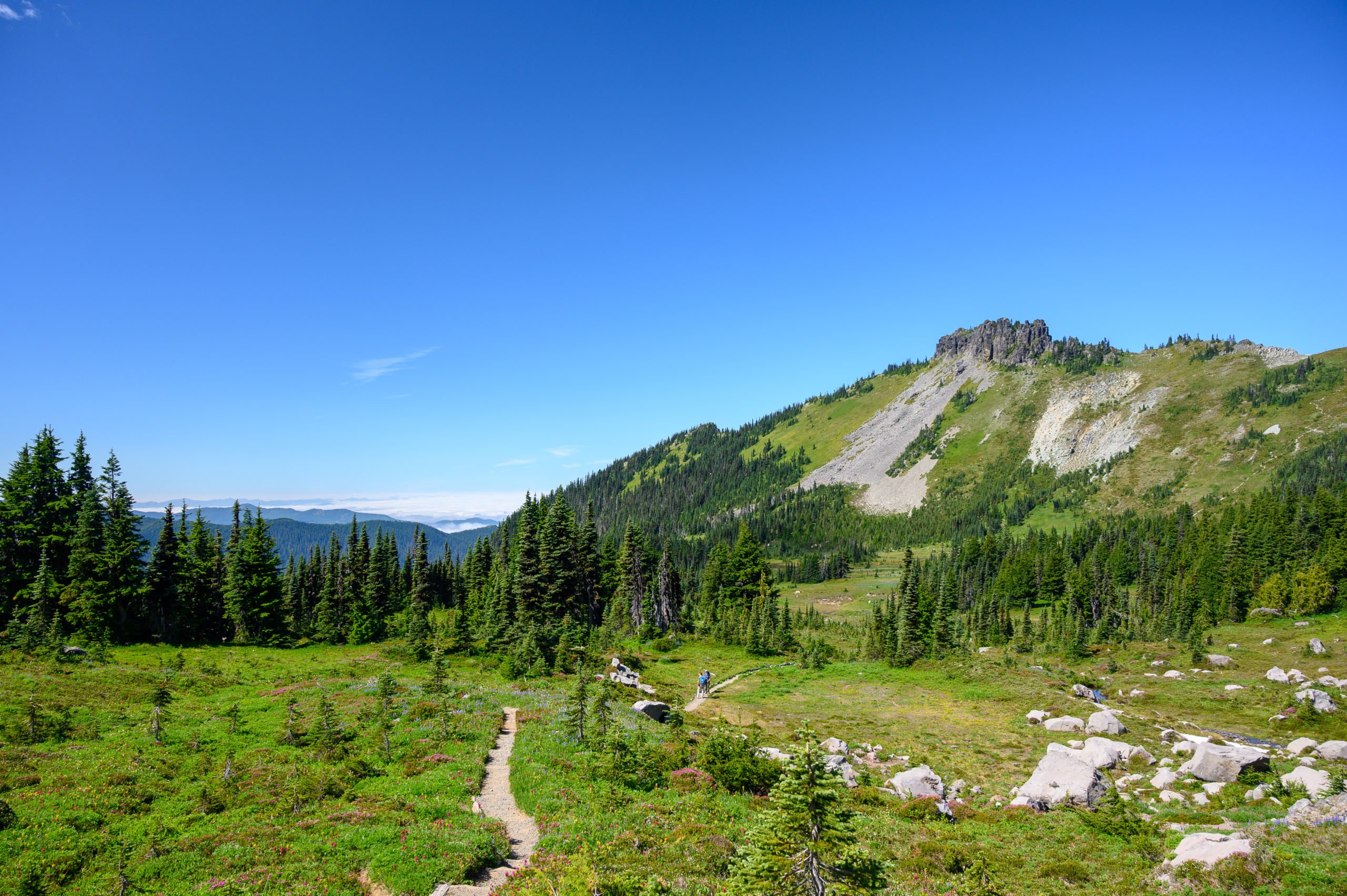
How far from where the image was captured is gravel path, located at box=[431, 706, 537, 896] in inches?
616

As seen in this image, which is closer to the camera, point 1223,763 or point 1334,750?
point 1223,763

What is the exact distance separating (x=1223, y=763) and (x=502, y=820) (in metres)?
34.8

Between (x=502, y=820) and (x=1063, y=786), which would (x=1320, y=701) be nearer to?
(x=1063, y=786)

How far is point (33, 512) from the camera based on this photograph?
54.3 metres

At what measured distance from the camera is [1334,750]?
30.4 m

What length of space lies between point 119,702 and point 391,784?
20678mm

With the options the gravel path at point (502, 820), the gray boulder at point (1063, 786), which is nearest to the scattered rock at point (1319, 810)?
A: the gray boulder at point (1063, 786)

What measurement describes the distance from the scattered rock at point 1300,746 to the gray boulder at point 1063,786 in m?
13.6

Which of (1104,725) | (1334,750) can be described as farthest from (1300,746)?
(1104,725)

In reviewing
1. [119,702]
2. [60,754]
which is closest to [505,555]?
[119,702]

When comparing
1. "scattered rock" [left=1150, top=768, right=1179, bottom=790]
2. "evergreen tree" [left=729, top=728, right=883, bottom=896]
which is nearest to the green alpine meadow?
"evergreen tree" [left=729, top=728, right=883, bottom=896]

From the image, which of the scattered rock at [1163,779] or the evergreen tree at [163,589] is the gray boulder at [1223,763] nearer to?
the scattered rock at [1163,779]

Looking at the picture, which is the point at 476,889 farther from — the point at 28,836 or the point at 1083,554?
the point at 1083,554

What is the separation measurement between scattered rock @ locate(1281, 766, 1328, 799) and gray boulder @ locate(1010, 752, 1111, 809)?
22.7ft
